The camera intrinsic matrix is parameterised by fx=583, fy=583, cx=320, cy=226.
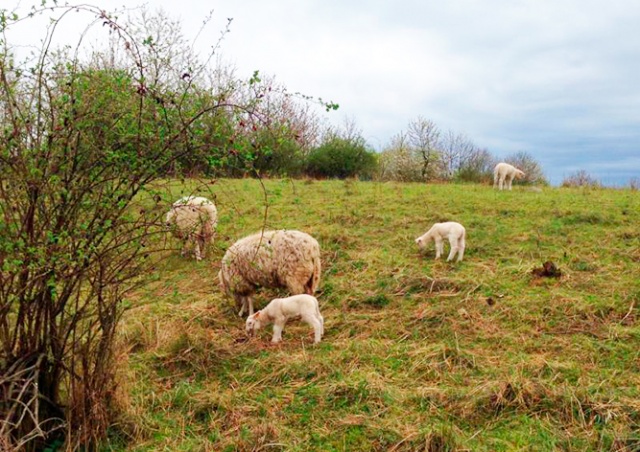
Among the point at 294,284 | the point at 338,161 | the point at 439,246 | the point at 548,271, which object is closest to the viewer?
the point at 294,284

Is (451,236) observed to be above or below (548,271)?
above

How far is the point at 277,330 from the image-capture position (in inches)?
280

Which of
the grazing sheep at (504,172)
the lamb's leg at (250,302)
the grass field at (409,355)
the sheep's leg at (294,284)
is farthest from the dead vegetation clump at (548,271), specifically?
the grazing sheep at (504,172)

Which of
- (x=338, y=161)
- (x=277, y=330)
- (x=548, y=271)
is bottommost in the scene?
(x=277, y=330)

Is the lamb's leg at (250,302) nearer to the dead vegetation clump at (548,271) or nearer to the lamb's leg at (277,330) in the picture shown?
the lamb's leg at (277,330)

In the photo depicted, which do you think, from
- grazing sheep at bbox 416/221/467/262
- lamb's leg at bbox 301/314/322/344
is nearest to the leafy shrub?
grazing sheep at bbox 416/221/467/262

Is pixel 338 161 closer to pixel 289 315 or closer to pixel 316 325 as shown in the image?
pixel 289 315

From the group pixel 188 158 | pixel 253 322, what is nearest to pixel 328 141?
pixel 253 322

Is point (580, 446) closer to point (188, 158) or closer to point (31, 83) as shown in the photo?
point (188, 158)

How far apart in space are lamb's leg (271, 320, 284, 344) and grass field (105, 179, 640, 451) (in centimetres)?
17

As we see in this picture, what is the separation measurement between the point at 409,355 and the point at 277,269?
8.07 ft

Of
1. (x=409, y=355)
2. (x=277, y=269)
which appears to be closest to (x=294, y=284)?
(x=277, y=269)

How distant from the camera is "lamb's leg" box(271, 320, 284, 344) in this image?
23.2 feet

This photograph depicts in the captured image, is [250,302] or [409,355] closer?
[409,355]
